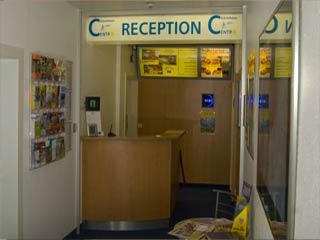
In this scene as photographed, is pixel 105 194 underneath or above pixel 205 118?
underneath

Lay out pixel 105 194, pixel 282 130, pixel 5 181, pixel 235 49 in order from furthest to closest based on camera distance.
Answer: pixel 235 49
pixel 105 194
pixel 5 181
pixel 282 130

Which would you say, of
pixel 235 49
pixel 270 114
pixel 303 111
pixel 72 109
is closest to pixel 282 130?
pixel 303 111

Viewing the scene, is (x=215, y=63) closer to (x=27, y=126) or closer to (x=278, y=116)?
(x=27, y=126)

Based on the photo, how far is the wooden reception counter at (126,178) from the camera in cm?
474

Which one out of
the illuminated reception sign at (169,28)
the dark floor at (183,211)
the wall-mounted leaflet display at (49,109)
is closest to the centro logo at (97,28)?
the illuminated reception sign at (169,28)

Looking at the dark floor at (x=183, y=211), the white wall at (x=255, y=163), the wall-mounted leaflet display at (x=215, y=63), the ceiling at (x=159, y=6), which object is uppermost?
the ceiling at (x=159, y=6)

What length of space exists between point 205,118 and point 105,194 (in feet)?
9.79

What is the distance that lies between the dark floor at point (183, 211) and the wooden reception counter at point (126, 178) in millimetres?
166

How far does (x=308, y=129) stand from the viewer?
3.83 ft

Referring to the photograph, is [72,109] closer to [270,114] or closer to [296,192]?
[270,114]

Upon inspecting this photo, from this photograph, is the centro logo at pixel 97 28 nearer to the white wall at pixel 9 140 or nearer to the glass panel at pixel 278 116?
the white wall at pixel 9 140

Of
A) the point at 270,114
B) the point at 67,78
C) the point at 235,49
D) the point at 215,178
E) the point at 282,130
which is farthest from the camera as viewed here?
the point at 215,178

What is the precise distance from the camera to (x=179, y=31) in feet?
14.5

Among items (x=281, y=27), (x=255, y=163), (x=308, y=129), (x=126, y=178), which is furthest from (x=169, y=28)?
(x=308, y=129)
